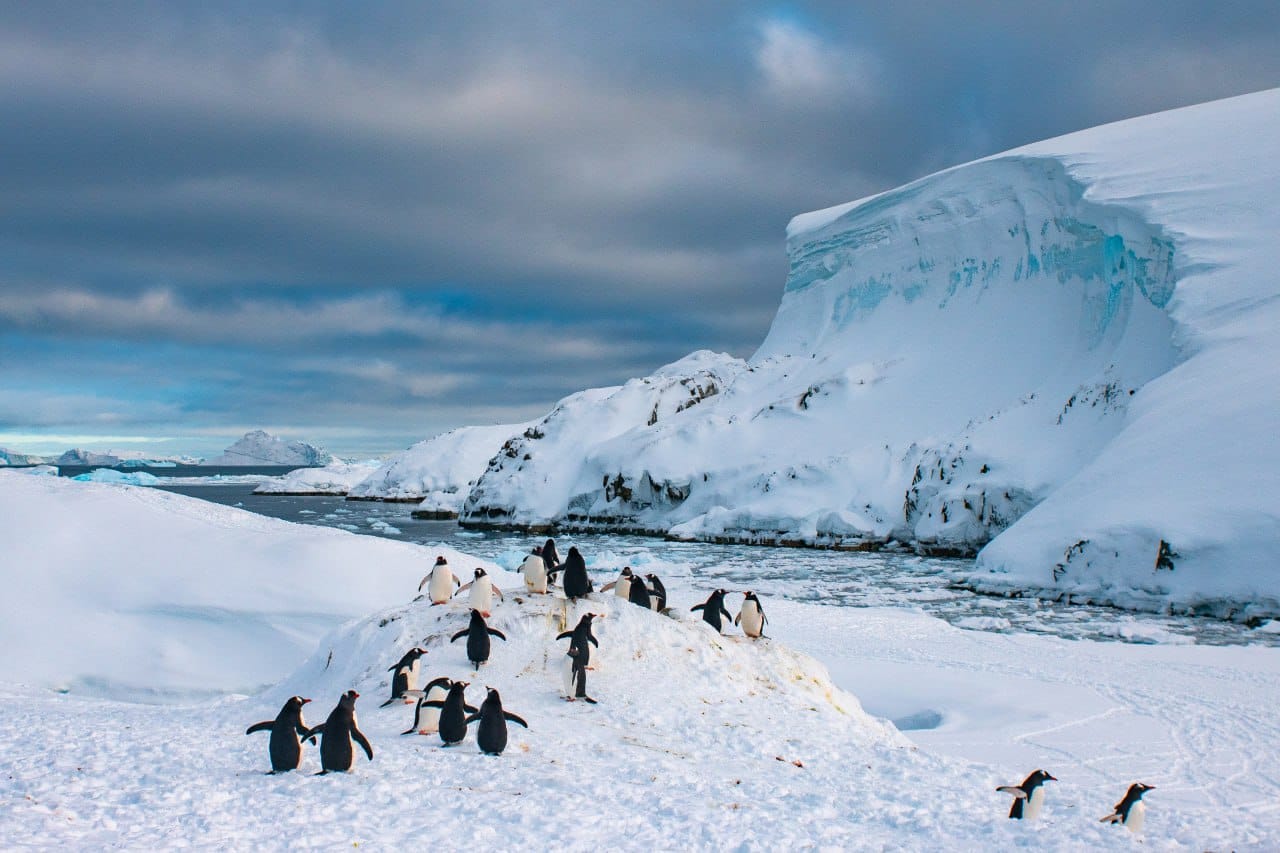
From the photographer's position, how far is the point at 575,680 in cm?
895

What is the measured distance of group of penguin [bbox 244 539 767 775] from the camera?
21.4 ft

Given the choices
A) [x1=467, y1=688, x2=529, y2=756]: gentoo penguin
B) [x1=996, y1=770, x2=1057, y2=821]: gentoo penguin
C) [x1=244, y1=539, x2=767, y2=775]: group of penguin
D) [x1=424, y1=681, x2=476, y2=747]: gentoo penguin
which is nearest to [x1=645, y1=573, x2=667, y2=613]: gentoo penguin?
[x1=244, y1=539, x2=767, y2=775]: group of penguin

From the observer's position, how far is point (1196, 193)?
3734 cm

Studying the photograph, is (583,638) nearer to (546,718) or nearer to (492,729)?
(546,718)

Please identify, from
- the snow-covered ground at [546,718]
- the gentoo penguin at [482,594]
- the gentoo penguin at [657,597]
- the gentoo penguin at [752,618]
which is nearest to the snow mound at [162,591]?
the snow-covered ground at [546,718]

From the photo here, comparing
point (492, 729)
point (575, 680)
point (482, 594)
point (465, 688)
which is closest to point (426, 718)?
point (492, 729)

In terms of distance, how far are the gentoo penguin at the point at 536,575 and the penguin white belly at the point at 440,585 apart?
1.04m

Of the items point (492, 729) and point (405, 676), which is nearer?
point (492, 729)

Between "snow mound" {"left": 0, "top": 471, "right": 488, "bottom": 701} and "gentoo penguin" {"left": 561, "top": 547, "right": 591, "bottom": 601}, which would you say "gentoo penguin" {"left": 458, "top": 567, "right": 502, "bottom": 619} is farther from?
"snow mound" {"left": 0, "top": 471, "right": 488, "bottom": 701}

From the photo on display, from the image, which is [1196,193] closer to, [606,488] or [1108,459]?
[1108,459]

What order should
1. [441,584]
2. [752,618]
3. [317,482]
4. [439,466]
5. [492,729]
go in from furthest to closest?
1. [317,482]
2. [439,466]
3. [752,618]
4. [441,584]
5. [492,729]

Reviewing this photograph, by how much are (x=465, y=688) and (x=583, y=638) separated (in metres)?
1.28

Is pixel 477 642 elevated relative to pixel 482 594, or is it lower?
lower

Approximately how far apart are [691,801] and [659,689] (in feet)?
9.51
